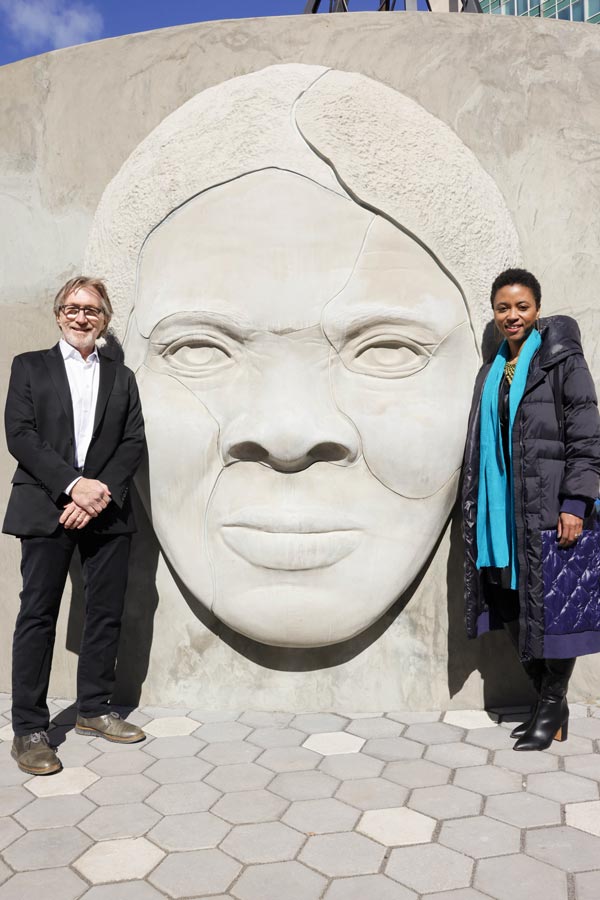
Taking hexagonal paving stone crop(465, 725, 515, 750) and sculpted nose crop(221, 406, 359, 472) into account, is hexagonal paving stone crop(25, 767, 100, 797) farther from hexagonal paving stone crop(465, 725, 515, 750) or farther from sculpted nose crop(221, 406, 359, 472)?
hexagonal paving stone crop(465, 725, 515, 750)

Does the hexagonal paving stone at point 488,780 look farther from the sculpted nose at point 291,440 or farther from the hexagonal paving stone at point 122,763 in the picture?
the sculpted nose at point 291,440

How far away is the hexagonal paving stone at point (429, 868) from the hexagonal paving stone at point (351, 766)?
527 mm

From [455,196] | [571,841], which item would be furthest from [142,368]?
[571,841]

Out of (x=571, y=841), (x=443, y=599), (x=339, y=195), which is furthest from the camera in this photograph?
(x=443, y=599)

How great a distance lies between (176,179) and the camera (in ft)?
10.9

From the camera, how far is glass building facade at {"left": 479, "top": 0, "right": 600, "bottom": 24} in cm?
3462

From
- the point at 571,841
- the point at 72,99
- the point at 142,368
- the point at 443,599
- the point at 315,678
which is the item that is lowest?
the point at 571,841

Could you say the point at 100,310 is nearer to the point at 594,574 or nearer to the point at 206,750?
the point at 206,750

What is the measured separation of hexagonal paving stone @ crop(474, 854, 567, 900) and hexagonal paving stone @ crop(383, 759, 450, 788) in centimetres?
52

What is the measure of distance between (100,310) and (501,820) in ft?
7.29

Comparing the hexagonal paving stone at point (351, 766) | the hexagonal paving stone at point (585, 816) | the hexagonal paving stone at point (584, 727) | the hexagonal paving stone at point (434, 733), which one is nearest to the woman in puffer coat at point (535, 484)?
the hexagonal paving stone at point (584, 727)

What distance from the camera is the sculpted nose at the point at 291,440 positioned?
3.18 m

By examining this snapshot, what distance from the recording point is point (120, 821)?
2518mm

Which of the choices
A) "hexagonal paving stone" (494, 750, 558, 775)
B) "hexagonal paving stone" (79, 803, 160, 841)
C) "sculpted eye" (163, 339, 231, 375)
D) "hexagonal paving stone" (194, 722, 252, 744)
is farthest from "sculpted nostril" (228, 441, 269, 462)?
"hexagonal paving stone" (494, 750, 558, 775)
